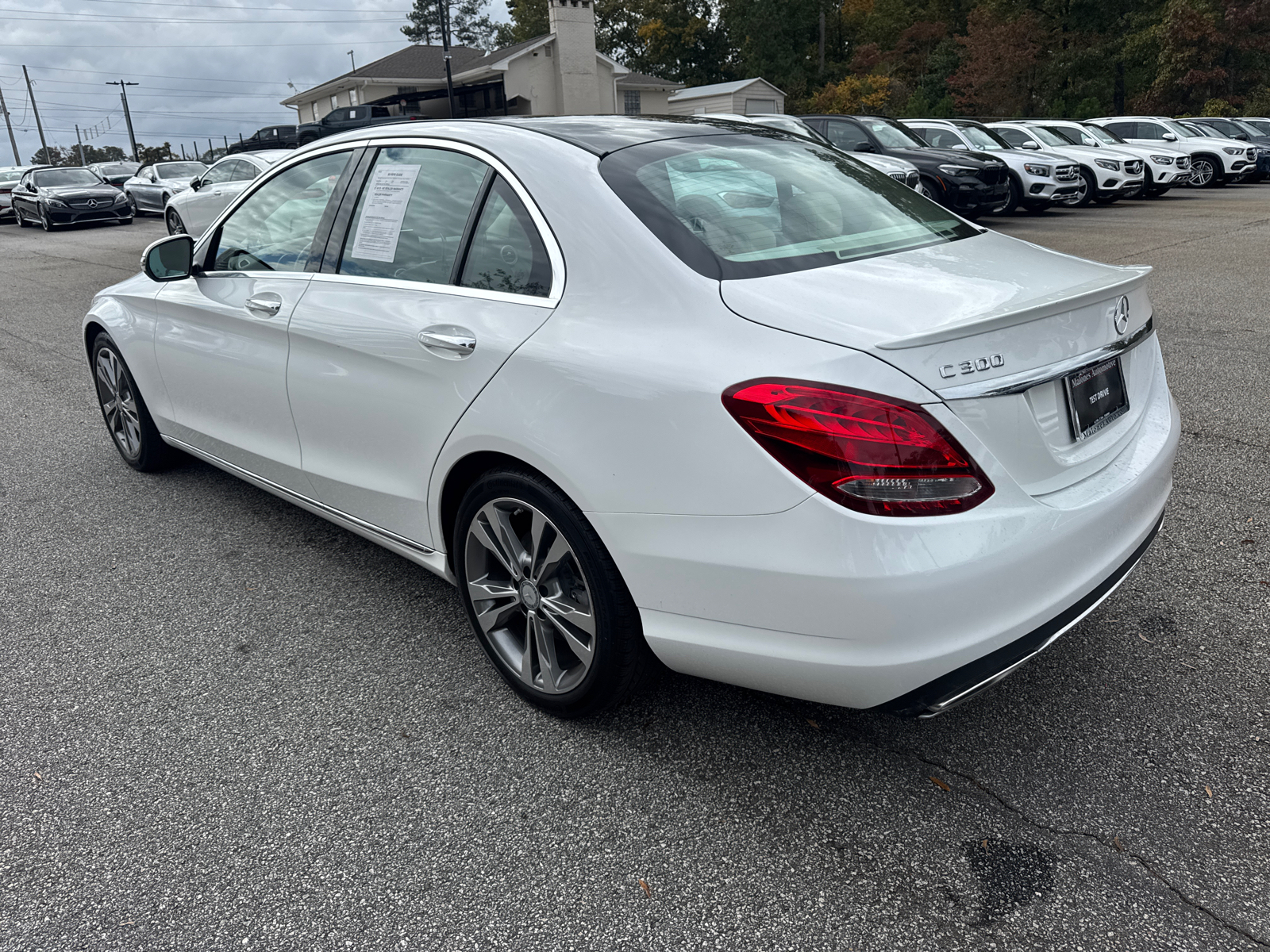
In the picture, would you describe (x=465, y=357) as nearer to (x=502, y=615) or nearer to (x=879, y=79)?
(x=502, y=615)

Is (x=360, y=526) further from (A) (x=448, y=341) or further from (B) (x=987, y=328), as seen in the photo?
(B) (x=987, y=328)

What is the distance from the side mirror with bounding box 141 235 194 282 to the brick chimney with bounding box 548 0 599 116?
37286 mm

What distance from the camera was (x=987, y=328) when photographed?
2.12 m

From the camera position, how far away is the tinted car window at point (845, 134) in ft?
49.4

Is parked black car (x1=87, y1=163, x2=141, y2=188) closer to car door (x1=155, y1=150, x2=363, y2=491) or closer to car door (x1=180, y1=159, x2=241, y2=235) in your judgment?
car door (x1=180, y1=159, x2=241, y2=235)

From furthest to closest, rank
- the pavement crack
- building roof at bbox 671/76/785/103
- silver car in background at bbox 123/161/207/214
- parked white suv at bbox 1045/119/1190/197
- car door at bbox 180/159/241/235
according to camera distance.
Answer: building roof at bbox 671/76/785/103 → silver car in background at bbox 123/161/207/214 → parked white suv at bbox 1045/119/1190/197 → car door at bbox 180/159/241/235 → the pavement crack

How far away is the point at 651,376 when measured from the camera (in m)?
2.25

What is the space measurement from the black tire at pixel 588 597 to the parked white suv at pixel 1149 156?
65.9 ft

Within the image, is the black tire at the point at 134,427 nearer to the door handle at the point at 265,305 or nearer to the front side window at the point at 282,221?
the front side window at the point at 282,221

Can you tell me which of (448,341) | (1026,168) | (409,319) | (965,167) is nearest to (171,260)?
(409,319)

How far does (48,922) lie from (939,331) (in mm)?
2371

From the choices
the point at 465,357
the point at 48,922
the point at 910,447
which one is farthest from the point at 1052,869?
the point at 48,922

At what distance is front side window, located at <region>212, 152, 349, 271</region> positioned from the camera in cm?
351

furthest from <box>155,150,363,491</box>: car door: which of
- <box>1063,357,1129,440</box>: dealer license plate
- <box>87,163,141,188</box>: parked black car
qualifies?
<box>87,163,141,188</box>: parked black car
